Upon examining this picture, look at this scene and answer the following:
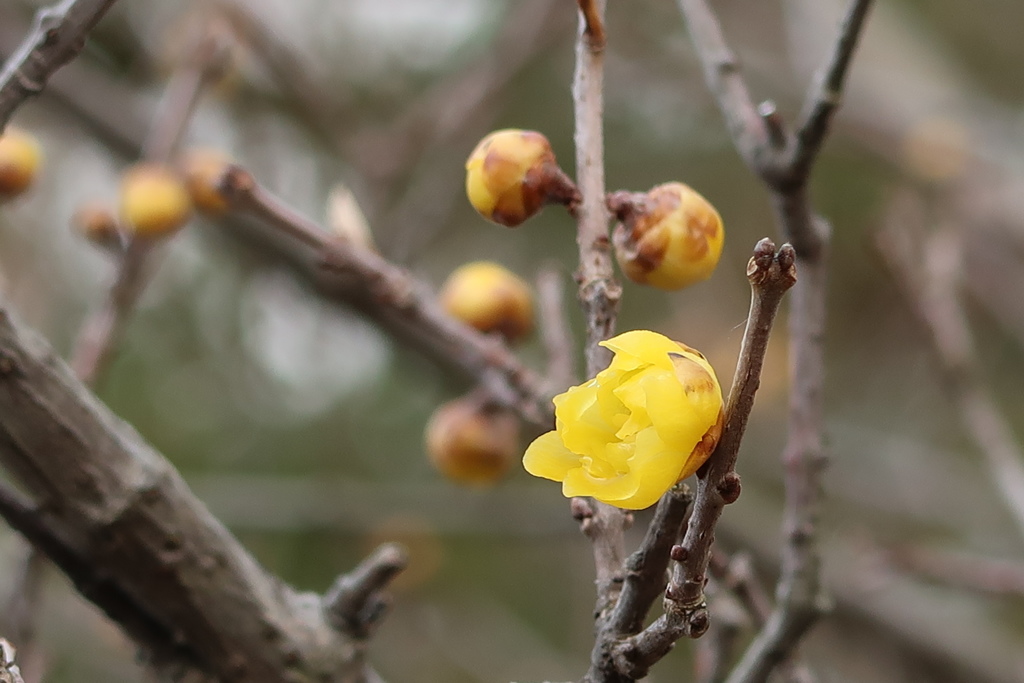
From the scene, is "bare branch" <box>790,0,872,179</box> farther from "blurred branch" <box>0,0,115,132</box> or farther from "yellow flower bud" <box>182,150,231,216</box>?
"yellow flower bud" <box>182,150,231,216</box>

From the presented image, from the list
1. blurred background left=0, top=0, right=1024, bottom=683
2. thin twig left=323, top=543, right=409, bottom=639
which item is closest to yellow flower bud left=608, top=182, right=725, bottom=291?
thin twig left=323, top=543, right=409, bottom=639

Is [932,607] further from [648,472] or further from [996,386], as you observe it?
[648,472]

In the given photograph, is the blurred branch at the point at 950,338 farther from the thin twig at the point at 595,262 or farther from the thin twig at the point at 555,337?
the thin twig at the point at 595,262

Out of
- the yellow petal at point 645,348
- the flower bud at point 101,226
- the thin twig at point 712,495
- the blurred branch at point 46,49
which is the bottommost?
the thin twig at point 712,495

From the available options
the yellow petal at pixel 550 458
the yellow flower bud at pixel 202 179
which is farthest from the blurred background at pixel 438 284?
the yellow petal at pixel 550 458

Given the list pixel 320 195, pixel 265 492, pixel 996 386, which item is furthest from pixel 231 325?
pixel 996 386
